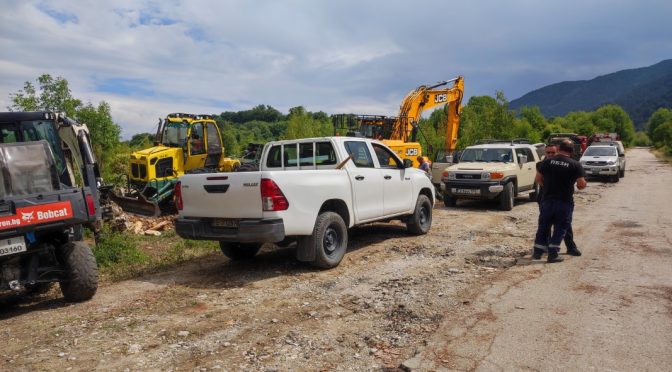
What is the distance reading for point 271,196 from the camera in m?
6.23

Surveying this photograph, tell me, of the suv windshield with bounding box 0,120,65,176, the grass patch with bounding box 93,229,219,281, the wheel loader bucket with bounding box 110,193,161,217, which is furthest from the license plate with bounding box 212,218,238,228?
the wheel loader bucket with bounding box 110,193,161,217

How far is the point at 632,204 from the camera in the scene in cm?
Result: 1369

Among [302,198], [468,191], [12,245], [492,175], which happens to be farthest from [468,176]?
[12,245]

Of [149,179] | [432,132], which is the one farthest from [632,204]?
[432,132]

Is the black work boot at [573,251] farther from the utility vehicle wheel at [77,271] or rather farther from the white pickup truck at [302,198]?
the utility vehicle wheel at [77,271]

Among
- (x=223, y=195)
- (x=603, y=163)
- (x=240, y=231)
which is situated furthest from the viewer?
(x=603, y=163)

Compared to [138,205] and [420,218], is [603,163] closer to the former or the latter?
[420,218]

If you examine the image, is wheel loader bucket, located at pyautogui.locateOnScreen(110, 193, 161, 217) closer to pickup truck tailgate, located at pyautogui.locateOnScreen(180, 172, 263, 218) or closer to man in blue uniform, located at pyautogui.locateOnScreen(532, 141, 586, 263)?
pickup truck tailgate, located at pyautogui.locateOnScreen(180, 172, 263, 218)

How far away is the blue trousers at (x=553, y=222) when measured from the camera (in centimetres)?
722

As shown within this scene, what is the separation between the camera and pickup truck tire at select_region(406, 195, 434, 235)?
934cm

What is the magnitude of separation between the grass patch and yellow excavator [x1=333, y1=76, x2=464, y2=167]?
27.9ft

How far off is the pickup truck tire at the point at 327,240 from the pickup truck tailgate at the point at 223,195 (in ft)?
2.95

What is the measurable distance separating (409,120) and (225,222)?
12.4m

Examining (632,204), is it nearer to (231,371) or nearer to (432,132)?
(231,371)
